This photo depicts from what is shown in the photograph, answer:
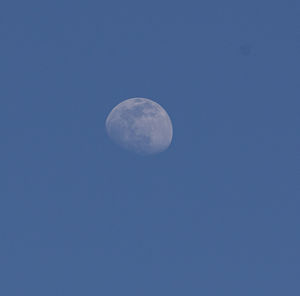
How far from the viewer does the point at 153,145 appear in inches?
2201

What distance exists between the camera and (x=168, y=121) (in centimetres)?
5878

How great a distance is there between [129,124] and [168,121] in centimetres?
381

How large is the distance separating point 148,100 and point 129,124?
343 cm

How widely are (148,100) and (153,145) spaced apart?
4.27 metres

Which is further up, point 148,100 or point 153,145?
point 148,100

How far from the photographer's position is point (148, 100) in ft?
193

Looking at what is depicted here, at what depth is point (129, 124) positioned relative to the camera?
184 feet

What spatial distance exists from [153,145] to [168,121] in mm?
3505
